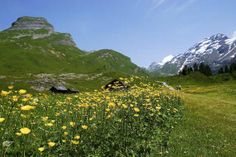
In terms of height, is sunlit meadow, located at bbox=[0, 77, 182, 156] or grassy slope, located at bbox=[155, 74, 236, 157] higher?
sunlit meadow, located at bbox=[0, 77, 182, 156]

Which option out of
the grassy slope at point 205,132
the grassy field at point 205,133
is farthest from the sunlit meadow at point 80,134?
the grassy slope at point 205,132

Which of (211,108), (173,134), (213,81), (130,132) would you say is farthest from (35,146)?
(213,81)

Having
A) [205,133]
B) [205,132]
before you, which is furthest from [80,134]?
[205,132]

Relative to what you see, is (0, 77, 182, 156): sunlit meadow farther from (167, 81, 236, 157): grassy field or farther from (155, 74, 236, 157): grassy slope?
(155, 74, 236, 157): grassy slope

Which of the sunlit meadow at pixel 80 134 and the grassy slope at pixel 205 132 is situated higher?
the sunlit meadow at pixel 80 134

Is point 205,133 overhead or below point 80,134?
below

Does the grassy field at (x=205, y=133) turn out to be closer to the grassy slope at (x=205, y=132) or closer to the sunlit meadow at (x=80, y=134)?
the grassy slope at (x=205, y=132)

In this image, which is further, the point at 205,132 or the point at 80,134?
the point at 205,132

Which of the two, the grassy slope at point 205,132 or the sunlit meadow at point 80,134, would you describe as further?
the grassy slope at point 205,132

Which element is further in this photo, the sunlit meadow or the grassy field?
the grassy field

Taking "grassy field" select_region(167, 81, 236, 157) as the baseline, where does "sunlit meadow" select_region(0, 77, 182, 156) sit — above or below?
above

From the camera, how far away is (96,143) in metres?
12.3

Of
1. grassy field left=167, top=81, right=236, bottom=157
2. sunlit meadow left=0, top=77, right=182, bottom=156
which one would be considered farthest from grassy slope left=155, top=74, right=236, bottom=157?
sunlit meadow left=0, top=77, right=182, bottom=156

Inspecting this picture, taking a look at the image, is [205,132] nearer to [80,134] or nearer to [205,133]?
[205,133]
